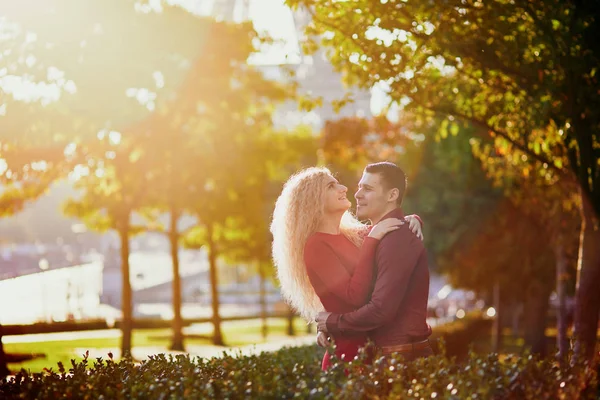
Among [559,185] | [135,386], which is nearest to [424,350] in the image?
[135,386]

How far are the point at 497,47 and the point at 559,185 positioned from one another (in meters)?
5.53

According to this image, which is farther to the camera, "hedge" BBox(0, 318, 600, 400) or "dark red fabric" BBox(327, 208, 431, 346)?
"dark red fabric" BBox(327, 208, 431, 346)

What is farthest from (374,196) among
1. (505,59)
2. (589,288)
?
(589,288)

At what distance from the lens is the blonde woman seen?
5930mm

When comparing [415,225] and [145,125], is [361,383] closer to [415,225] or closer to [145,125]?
[415,225]

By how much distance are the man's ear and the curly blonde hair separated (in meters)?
0.47

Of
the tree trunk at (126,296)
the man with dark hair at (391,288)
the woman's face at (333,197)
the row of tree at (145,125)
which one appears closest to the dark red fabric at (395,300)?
the man with dark hair at (391,288)

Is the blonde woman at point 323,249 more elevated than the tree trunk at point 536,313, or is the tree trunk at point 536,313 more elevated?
the blonde woman at point 323,249

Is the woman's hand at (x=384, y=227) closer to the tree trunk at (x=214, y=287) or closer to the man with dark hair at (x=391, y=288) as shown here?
the man with dark hair at (x=391, y=288)

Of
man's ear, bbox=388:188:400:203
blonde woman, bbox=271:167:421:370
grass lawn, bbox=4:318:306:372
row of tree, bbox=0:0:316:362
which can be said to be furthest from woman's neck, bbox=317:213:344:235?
row of tree, bbox=0:0:316:362

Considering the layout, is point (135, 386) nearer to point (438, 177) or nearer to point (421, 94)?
point (421, 94)

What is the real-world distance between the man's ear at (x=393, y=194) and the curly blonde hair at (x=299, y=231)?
47 centimetres

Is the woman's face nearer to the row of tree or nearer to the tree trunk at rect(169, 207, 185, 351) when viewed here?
the row of tree

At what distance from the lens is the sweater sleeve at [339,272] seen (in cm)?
589
